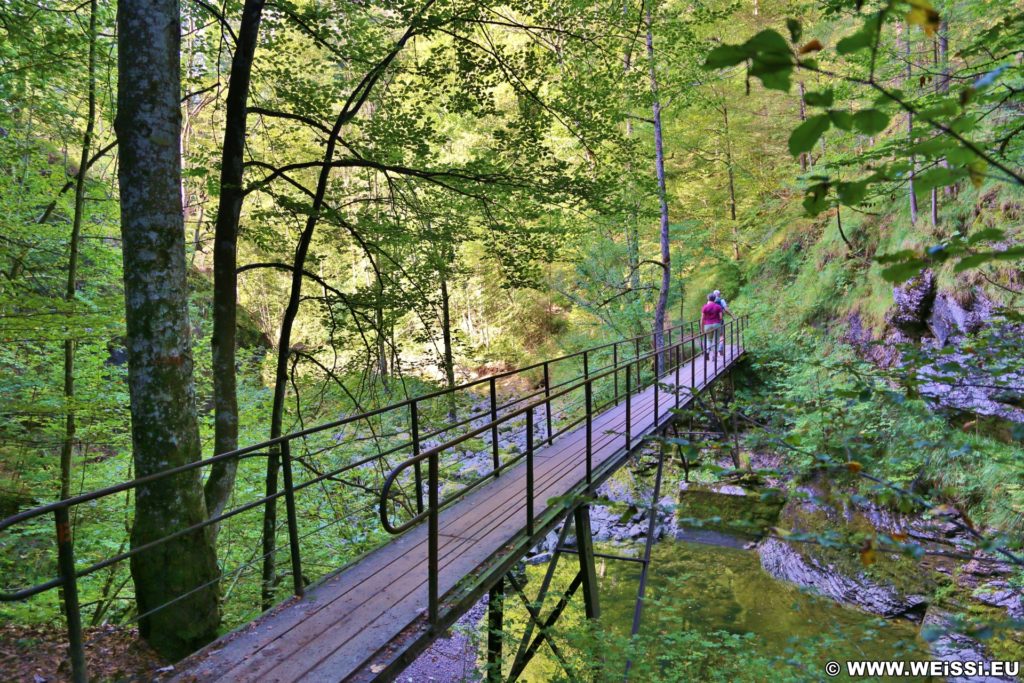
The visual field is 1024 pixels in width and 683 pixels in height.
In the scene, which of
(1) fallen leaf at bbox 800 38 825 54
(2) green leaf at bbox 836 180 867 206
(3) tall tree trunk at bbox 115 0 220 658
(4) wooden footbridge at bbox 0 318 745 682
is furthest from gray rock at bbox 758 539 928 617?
(1) fallen leaf at bbox 800 38 825 54

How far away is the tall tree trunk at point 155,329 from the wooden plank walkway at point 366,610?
701 millimetres

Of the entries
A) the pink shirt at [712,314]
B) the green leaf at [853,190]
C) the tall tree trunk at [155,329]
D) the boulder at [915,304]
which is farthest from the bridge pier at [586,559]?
the boulder at [915,304]

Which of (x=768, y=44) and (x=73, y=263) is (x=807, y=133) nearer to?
(x=768, y=44)

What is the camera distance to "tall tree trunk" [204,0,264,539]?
472cm

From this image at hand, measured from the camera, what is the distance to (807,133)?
1137 mm

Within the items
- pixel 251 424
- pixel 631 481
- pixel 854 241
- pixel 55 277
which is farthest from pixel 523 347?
pixel 55 277

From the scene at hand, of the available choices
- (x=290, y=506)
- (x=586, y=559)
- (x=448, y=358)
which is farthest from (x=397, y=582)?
(x=448, y=358)

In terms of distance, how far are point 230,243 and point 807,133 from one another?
500cm

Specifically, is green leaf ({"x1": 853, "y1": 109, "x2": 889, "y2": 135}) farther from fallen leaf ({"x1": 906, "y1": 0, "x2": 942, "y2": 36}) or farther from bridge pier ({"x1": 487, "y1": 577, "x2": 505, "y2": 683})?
bridge pier ({"x1": 487, "y1": 577, "x2": 505, "y2": 683})

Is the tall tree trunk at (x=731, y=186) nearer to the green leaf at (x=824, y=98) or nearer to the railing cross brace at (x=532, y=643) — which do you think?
the railing cross brace at (x=532, y=643)

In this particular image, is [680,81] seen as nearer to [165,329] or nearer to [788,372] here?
[788,372]

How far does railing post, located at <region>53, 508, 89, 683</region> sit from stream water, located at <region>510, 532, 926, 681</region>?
13.0 feet

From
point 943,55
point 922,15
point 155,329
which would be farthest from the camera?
point 943,55

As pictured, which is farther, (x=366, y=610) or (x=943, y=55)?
(x=943, y=55)
